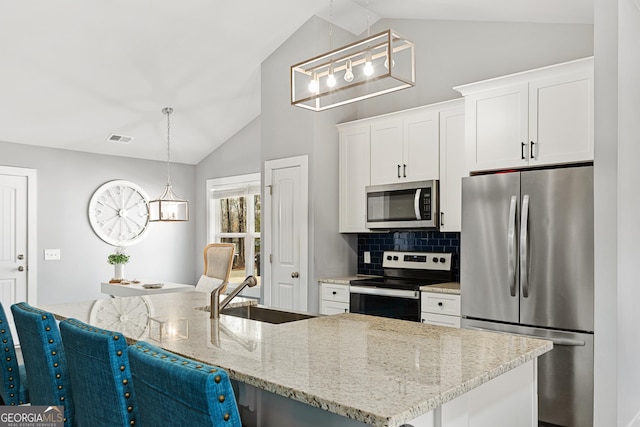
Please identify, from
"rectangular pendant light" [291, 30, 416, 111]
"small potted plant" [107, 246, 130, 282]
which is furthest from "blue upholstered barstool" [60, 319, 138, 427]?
"small potted plant" [107, 246, 130, 282]

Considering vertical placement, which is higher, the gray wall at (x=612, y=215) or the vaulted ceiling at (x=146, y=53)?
the vaulted ceiling at (x=146, y=53)

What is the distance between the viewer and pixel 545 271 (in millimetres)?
3045

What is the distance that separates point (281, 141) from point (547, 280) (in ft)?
9.18

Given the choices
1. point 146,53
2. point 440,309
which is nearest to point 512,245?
point 440,309

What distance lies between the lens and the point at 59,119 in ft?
17.1

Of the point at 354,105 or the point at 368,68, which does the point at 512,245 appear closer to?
the point at 368,68

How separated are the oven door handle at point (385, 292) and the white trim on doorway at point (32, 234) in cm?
366

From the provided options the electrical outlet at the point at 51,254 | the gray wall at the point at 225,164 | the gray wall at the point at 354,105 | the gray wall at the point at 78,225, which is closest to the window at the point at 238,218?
the gray wall at the point at 225,164

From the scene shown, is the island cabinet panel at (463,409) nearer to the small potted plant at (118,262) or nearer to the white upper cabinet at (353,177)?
the white upper cabinet at (353,177)

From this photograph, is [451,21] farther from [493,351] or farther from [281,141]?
[493,351]

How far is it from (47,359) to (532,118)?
10.2ft

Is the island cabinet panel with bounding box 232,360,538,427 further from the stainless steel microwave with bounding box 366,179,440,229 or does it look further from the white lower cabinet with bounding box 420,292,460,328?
the stainless steel microwave with bounding box 366,179,440,229

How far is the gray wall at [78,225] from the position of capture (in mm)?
5633

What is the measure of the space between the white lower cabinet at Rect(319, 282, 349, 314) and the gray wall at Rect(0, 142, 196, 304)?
9.89 ft
